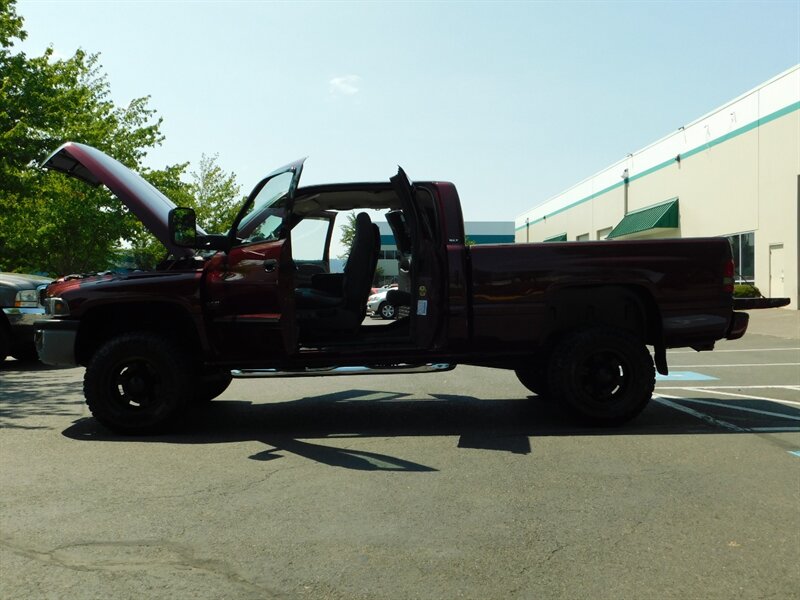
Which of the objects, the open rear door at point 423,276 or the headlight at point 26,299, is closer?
the open rear door at point 423,276

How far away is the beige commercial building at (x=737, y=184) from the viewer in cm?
2456

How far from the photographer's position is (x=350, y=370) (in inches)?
267

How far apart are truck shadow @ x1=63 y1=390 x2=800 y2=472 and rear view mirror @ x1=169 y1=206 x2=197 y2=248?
160cm

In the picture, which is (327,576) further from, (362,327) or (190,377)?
(362,327)

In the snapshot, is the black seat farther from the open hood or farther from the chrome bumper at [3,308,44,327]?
the chrome bumper at [3,308,44,327]

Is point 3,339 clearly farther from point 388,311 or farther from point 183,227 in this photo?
point 388,311

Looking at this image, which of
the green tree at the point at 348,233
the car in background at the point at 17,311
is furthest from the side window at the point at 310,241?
the car in background at the point at 17,311

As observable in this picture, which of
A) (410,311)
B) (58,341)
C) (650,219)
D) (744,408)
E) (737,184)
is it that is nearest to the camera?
(58,341)

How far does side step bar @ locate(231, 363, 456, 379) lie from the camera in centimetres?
675

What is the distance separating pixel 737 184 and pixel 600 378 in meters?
24.4

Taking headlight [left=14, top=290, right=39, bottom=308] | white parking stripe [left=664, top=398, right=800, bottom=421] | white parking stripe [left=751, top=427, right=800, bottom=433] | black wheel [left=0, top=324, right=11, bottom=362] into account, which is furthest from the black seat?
black wheel [left=0, top=324, right=11, bottom=362]

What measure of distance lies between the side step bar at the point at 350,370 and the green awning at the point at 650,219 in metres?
29.7

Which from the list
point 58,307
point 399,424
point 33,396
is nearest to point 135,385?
point 58,307

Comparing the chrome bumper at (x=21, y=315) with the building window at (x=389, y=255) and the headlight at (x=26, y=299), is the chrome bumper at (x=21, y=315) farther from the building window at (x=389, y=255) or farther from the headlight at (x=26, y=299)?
the building window at (x=389, y=255)
